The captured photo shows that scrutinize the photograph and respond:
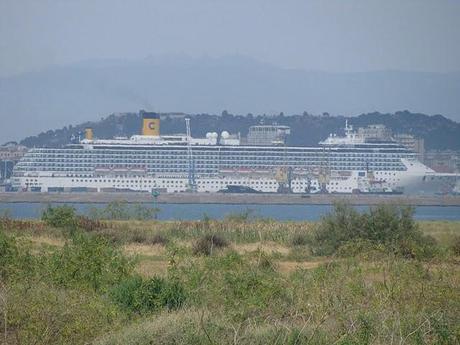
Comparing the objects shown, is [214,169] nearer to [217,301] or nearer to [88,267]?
[88,267]

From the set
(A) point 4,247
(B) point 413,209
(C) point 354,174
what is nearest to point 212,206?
(C) point 354,174

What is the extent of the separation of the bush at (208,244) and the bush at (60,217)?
4.82 meters

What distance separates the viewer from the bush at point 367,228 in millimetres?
23016

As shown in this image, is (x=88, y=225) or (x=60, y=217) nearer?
(x=88, y=225)

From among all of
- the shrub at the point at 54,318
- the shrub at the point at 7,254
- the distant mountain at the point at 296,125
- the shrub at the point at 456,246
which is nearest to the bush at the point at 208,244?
the shrub at the point at 456,246

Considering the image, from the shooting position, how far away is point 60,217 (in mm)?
28062

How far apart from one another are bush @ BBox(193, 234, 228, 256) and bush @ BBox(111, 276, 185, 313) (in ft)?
27.8

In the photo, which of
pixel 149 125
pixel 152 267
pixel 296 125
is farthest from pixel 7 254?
pixel 296 125

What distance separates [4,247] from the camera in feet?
47.2

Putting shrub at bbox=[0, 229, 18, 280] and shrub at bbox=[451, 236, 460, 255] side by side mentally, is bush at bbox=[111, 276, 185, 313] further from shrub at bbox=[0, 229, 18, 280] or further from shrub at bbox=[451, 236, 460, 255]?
shrub at bbox=[451, 236, 460, 255]

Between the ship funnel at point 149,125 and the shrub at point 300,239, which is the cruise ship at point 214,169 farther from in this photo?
the shrub at point 300,239

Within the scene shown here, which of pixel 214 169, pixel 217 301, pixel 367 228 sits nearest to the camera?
pixel 217 301

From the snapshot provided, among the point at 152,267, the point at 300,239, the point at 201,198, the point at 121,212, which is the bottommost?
the point at 201,198

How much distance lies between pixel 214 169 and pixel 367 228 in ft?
235
